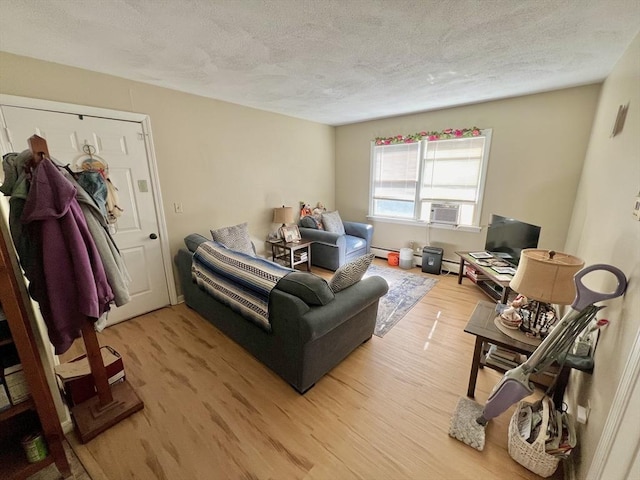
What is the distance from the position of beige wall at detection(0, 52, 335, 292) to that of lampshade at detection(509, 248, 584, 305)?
10.6 feet

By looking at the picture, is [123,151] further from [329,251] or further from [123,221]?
[329,251]

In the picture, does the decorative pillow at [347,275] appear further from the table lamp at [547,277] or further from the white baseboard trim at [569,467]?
the white baseboard trim at [569,467]

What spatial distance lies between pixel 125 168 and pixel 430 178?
4076 millimetres

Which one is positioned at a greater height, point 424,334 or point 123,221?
point 123,221

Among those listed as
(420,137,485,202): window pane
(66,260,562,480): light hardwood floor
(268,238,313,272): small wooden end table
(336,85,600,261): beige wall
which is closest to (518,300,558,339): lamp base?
(66,260,562,480): light hardwood floor

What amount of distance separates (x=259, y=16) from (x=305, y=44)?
1.39 ft

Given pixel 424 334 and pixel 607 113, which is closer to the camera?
pixel 607 113

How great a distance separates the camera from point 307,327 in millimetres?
1631

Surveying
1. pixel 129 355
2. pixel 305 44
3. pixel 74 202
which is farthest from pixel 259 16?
pixel 129 355

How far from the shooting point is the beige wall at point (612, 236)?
3.53 ft

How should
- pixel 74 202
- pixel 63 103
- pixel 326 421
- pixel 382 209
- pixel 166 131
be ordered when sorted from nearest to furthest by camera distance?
pixel 74 202 < pixel 326 421 < pixel 63 103 < pixel 166 131 < pixel 382 209

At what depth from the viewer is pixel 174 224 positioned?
301 centimetres

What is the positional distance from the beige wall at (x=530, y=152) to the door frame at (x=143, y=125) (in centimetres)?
360

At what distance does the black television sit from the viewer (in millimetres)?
2856
